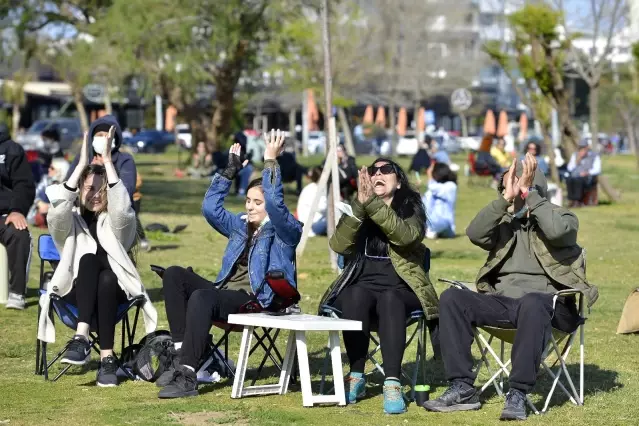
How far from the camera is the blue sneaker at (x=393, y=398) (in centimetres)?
661

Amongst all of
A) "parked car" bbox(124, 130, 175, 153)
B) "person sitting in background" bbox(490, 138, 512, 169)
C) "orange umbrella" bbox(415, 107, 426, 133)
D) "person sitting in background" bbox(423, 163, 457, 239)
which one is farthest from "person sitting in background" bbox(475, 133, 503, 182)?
"orange umbrella" bbox(415, 107, 426, 133)

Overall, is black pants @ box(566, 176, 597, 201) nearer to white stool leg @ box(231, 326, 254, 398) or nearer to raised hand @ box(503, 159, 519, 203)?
raised hand @ box(503, 159, 519, 203)

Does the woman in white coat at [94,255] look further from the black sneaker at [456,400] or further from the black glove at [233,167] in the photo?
the black sneaker at [456,400]

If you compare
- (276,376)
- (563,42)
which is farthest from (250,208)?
(563,42)

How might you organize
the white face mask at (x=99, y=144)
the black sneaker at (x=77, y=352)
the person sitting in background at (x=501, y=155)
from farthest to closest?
the person sitting in background at (x=501, y=155)
the white face mask at (x=99, y=144)
the black sneaker at (x=77, y=352)

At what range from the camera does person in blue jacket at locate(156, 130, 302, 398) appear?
6.95m

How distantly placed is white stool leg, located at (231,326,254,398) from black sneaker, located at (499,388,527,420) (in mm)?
1395

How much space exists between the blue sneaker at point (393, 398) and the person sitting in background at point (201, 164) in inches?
1136

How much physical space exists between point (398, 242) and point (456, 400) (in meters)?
Result: 0.90

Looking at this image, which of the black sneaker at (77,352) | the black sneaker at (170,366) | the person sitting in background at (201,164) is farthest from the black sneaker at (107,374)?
the person sitting in background at (201,164)

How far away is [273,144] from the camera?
7.07 metres

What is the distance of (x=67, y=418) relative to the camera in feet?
21.0

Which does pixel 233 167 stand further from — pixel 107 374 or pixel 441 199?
pixel 441 199

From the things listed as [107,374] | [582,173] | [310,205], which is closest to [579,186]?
[582,173]
